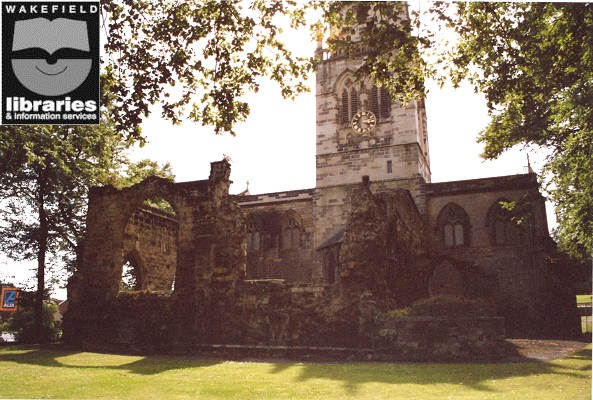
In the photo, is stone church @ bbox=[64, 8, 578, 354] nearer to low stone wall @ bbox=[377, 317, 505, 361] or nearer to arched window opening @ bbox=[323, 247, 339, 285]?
arched window opening @ bbox=[323, 247, 339, 285]

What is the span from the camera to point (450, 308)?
12586mm

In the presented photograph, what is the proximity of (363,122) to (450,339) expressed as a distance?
23633 millimetres

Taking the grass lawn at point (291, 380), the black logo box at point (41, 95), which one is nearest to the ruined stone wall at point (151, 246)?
the grass lawn at point (291, 380)

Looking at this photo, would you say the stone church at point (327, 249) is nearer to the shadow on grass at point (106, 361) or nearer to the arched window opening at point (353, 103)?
the arched window opening at point (353, 103)

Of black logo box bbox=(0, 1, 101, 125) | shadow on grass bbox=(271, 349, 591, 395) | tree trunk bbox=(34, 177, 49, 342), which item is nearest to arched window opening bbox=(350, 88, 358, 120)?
tree trunk bbox=(34, 177, 49, 342)

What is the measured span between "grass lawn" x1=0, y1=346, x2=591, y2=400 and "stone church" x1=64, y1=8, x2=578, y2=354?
11.3 ft

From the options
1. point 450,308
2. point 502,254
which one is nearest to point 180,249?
point 450,308

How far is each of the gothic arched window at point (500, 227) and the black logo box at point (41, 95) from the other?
24184 millimetres

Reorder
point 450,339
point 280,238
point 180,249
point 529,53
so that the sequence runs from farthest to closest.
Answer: point 280,238 → point 180,249 → point 450,339 → point 529,53

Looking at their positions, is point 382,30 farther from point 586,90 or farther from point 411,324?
point 411,324

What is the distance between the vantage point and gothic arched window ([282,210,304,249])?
3212 centimetres

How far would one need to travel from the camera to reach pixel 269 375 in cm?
968

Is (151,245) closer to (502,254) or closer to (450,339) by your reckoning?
(450,339)

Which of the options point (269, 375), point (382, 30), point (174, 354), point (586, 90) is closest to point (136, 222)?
point (174, 354)
